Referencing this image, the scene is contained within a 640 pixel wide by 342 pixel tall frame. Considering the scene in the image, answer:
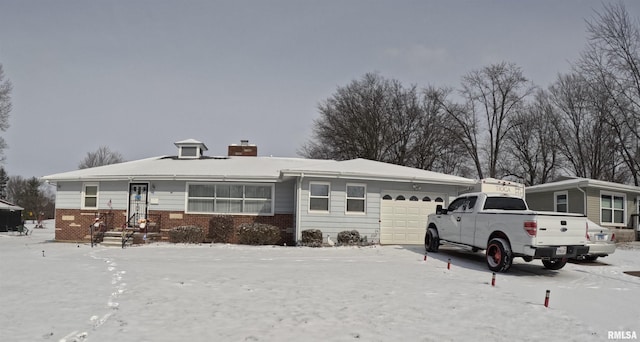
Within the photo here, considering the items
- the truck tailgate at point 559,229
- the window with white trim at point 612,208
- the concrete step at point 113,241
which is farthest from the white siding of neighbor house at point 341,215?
the window with white trim at point 612,208

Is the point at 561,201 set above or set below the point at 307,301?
above

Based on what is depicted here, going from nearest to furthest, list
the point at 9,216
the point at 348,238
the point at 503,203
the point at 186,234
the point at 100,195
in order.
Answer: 1. the point at 503,203
2. the point at 348,238
3. the point at 186,234
4. the point at 100,195
5. the point at 9,216

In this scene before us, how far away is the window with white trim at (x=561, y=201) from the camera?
22.6 meters

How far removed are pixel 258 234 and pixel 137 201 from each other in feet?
20.2

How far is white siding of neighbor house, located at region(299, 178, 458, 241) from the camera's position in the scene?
57.8 ft

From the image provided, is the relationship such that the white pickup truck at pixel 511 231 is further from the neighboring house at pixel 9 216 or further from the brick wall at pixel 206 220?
the neighboring house at pixel 9 216

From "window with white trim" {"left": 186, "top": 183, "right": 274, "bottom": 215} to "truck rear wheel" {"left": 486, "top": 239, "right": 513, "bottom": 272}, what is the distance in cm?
1029

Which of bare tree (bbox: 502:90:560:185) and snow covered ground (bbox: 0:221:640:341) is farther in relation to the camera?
bare tree (bbox: 502:90:560:185)

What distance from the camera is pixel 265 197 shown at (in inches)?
766

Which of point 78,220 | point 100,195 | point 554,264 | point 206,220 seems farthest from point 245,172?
point 554,264

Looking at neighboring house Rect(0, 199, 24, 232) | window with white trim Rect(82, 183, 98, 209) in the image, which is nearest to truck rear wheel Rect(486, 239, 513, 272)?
window with white trim Rect(82, 183, 98, 209)

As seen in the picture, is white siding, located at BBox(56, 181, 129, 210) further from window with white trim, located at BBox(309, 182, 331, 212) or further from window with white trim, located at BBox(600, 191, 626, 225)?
window with white trim, located at BBox(600, 191, 626, 225)

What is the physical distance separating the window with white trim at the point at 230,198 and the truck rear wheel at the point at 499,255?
10290mm

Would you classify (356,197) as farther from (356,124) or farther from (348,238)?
(356,124)
